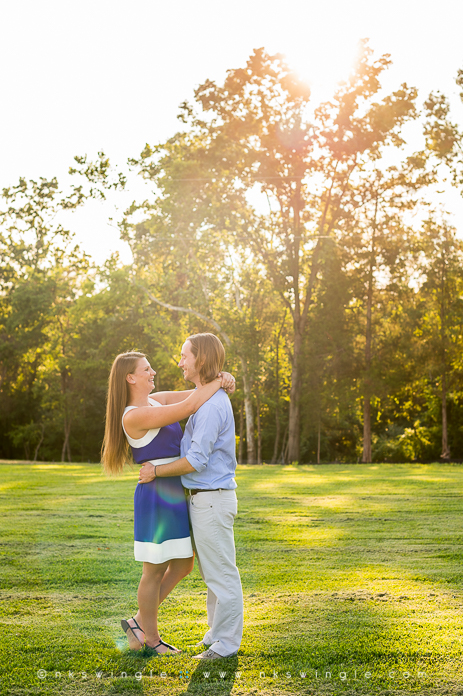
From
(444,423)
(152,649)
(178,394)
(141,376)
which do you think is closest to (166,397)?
(178,394)

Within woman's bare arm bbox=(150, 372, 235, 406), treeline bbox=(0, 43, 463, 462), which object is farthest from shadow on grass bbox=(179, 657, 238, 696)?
treeline bbox=(0, 43, 463, 462)

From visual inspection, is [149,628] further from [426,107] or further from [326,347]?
[326,347]

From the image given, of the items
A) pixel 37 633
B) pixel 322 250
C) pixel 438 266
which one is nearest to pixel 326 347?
pixel 322 250

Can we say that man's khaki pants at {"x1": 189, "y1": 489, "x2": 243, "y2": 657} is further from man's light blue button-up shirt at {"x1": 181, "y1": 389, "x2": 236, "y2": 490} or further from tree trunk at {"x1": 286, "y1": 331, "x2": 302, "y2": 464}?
tree trunk at {"x1": 286, "y1": 331, "x2": 302, "y2": 464}

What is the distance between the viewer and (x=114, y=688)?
372 centimetres

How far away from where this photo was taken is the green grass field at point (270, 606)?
3.84 metres

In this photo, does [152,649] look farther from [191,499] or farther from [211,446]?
[211,446]

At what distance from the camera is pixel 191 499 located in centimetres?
420

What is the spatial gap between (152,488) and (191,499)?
0.24 m

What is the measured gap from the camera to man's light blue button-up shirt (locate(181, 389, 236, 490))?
13.3 feet

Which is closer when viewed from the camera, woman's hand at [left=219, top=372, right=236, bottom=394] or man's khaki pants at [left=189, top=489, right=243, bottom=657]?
man's khaki pants at [left=189, top=489, right=243, bottom=657]

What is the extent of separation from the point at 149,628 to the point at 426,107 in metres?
23.6

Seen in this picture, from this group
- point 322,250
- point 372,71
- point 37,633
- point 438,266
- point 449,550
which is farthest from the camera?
point 438,266

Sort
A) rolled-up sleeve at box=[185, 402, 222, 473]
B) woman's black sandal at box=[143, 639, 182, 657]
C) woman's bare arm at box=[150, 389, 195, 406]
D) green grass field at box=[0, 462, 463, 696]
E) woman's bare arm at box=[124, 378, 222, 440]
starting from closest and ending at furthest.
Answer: green grass field at box=[0, 462, 463, 696]
rolled-up sleeve at box=[185, 402, 222, 473]
woman's bare arm at box=[124, 378, 222, 440]
woman's black sandal at box=[143, 639, 182, 657]
woman's bare arm at box=[150, 389, 195, 406]
